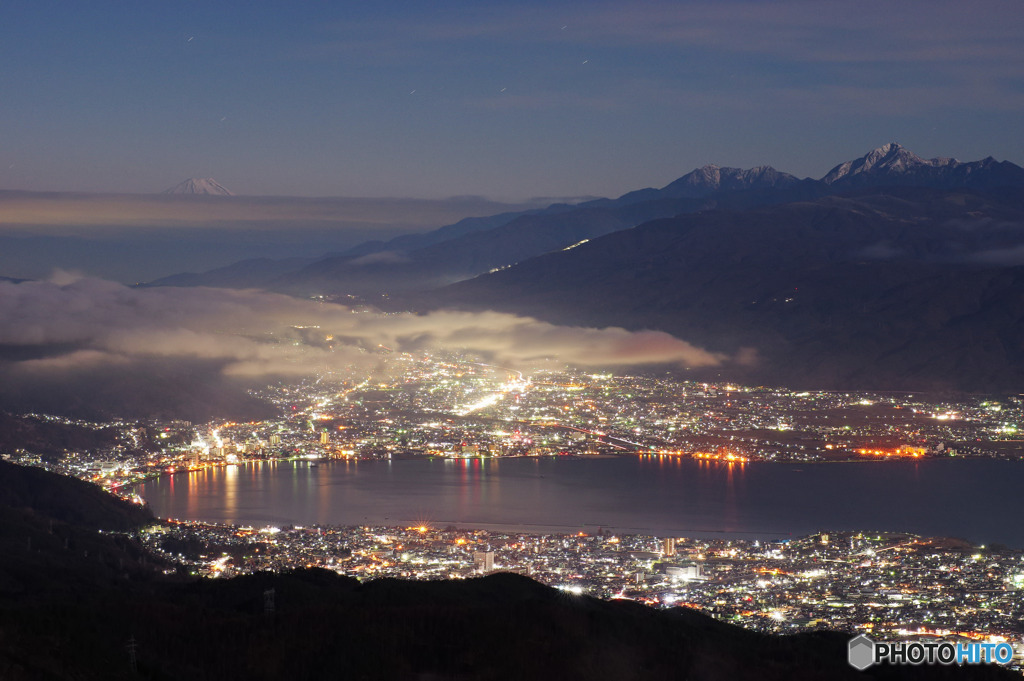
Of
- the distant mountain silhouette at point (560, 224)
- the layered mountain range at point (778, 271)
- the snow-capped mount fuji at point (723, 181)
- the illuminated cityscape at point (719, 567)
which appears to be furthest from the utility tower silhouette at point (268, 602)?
the snow-capped mount fuji at point (723, 181)

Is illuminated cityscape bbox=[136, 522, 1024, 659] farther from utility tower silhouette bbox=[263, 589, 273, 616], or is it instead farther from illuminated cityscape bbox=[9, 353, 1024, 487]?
illuminated cityscape bbox=[9, 353, 1024, 487]

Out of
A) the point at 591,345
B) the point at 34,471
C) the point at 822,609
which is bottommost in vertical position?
the point at 822,609

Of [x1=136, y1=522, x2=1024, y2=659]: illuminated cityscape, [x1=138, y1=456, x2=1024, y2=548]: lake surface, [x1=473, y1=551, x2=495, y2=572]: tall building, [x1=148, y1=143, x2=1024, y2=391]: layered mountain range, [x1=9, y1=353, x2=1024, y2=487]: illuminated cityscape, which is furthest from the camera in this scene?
[x1=148, y1=143, x2=1024, y2=391]: layered mountain range

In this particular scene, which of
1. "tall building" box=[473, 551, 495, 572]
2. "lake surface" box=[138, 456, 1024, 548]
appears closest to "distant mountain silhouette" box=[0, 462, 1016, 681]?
"tall building" box=[473, 551, 495, 572]

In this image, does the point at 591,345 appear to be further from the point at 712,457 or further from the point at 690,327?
the point at 712,457

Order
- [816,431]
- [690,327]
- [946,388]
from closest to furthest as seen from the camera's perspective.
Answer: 1. [816,431]
2. [946,388]
3. [690,327]

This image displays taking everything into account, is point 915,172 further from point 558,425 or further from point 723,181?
point 558,425

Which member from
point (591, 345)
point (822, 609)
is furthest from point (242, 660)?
point (591, 345)
